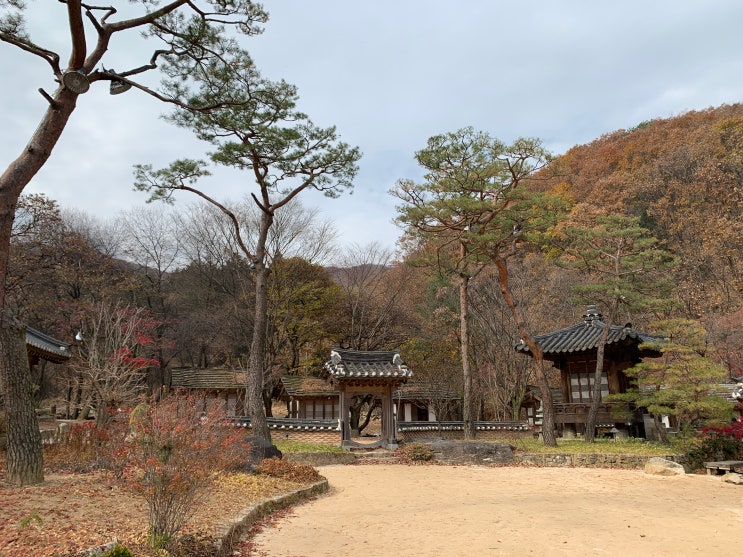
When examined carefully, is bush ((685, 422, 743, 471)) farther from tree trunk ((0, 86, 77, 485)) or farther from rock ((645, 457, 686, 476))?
tree trunk ((0, 86, 77, 485))

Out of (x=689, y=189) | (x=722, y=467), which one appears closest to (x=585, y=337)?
(x=722, y=467)

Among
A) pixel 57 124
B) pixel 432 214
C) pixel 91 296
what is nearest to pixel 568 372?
pixel 432 214

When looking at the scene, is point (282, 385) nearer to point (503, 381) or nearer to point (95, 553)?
point (503, 381)

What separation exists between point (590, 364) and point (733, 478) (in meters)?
7.61

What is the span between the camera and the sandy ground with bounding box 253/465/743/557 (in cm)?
560

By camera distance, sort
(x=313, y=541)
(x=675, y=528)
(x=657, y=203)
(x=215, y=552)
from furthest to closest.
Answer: (x=657, y=203), (x=675, y=528), (x=313, y=541), (x=215, y=552)

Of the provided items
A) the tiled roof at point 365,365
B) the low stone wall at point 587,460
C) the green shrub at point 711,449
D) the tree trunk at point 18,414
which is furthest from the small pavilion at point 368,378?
the tree trunk at point 18,414

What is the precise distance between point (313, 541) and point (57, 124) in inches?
214

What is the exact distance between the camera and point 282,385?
952 inches

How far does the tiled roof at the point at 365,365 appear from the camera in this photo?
675 inches

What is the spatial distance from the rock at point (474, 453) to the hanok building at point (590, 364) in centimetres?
453

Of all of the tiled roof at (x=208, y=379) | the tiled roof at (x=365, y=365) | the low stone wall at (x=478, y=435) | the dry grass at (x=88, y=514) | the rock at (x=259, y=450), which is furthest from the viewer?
the tiled roof at (x=208, y=379)

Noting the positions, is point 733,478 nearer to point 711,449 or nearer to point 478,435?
point 711,449

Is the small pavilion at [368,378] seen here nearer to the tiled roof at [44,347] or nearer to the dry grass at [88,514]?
A: the tiled roof at [44,347]
